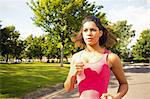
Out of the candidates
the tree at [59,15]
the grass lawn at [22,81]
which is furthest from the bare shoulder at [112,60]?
the tree at [59,15]

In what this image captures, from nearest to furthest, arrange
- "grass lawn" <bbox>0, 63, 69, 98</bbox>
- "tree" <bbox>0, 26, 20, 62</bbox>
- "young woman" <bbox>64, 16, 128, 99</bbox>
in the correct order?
"young woman" <bbox>64, 16, 128, 99</bbox>, "grass lawn" <bbox>0, 63, 69, 98</bbox>, "tree" <bbox>0, 26, 20, 62</bbox>

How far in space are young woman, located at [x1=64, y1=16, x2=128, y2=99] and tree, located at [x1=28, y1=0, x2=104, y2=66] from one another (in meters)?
31.3

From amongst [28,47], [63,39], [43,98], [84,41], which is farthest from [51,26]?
[28,47]

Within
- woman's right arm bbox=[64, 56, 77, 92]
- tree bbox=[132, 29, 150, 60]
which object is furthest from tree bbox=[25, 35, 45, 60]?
woman's right arm bbox=[64, 56, 77, 92]

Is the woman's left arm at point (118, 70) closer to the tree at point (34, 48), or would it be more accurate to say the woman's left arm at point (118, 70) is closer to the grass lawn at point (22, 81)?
the grass lawn at point (22, 81)

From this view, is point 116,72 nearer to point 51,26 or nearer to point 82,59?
point 82,59

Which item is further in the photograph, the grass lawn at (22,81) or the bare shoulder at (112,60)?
the grass lawn at (22,81)

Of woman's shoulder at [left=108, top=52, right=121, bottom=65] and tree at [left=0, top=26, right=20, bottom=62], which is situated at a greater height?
tree at [left=0, top=26, right=20, bottom=62]

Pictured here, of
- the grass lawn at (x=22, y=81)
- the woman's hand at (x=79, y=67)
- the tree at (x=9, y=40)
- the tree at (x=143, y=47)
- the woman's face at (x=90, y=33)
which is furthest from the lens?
the tree at (x=143, y=47)

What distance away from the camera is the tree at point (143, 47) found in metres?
84.2

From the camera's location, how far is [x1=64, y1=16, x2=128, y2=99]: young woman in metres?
2.45

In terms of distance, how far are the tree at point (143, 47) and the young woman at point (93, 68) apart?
82.7m

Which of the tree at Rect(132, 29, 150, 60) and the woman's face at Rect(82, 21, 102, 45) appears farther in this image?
the tree at Rect(132, 29, 150, 60)

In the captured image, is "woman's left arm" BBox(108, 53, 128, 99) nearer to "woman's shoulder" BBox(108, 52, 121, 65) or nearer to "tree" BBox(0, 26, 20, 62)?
"woman's shoulder" BBox(108, 52, 121, 65)
